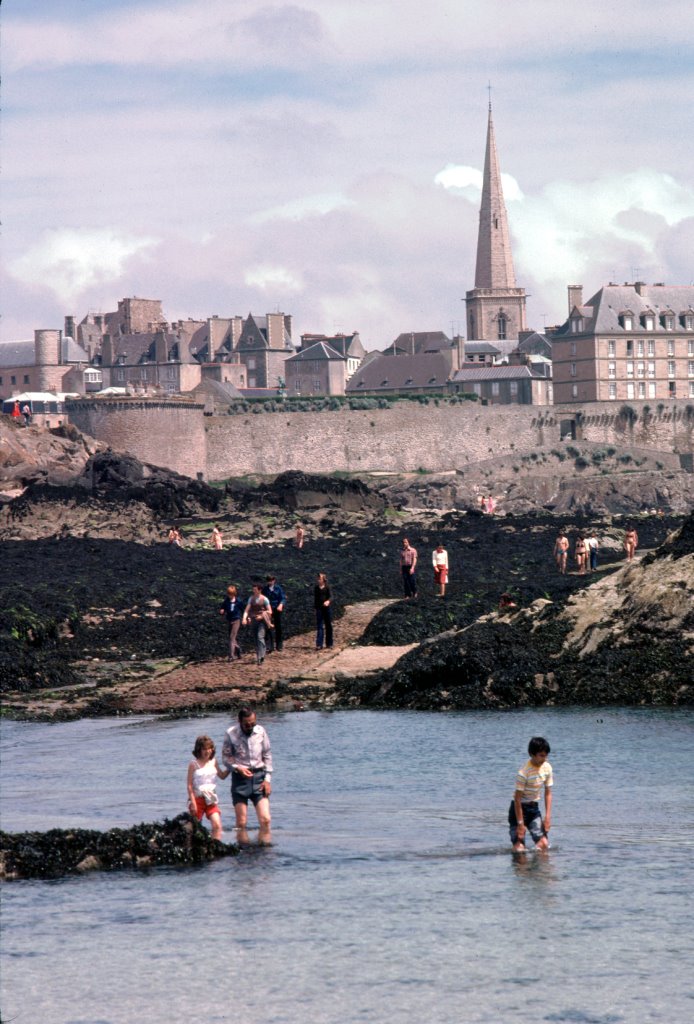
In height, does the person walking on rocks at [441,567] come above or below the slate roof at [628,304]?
below

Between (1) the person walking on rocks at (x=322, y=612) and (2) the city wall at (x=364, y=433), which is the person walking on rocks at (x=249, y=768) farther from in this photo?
(2) the city wall at (x=364, y=433)

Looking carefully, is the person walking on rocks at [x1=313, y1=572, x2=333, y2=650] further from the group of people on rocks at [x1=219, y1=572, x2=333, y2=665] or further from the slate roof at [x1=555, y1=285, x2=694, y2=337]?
the slate roof at [x1=555, y1=285, x2=694, y2=337]

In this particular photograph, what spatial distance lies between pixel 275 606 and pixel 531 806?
13.2 m

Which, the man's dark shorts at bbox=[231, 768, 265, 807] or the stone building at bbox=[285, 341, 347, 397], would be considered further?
the stone building at bbox=[285, 341, 347, 397]

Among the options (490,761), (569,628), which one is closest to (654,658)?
(569,628)

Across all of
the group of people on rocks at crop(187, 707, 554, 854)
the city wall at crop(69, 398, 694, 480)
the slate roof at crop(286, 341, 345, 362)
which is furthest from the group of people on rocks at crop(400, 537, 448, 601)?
the slate roof at crop(286, 341, 345, 362)

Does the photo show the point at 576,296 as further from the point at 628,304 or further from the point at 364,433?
the point at 364,433

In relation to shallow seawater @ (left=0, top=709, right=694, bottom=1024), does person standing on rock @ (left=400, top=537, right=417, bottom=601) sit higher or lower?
higher

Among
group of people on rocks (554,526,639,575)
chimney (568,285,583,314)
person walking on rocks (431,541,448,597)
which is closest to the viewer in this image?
person walking on rocks (431,541,448,597)

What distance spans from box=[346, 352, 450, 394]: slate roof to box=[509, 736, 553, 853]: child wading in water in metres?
111

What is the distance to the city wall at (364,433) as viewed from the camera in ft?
291

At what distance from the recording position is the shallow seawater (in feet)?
33.8

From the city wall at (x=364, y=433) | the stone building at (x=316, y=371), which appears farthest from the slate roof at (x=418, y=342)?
the city wall at (x=364, y=433)

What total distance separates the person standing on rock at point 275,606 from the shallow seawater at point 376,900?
700 cm
